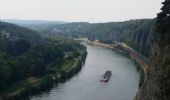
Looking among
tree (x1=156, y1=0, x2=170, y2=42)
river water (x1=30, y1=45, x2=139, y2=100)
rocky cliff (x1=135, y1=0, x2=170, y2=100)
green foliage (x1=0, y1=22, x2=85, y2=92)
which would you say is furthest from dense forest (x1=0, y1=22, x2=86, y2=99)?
tree (x1=156, y1=0, x2=170, y2=42)

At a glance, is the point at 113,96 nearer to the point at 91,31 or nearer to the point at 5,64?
the point at 5,64

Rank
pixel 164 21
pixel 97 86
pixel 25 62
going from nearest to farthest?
pixel 164 21, pixel 25 62, pixel 97 86

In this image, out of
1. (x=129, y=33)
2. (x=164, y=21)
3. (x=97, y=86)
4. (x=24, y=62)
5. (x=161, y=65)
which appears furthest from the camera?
(x=129, y=33)

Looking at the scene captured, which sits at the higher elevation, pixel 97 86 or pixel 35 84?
pixel 35 84

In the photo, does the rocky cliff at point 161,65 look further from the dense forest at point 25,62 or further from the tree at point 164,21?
the dense forest at point 25,62

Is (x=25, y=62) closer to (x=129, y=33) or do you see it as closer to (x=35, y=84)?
(x=35, y=84)

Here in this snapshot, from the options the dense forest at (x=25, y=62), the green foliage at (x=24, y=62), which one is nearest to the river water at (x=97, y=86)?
the dense forest at (x=25, y=62)

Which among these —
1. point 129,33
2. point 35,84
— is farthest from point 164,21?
point 129,33
